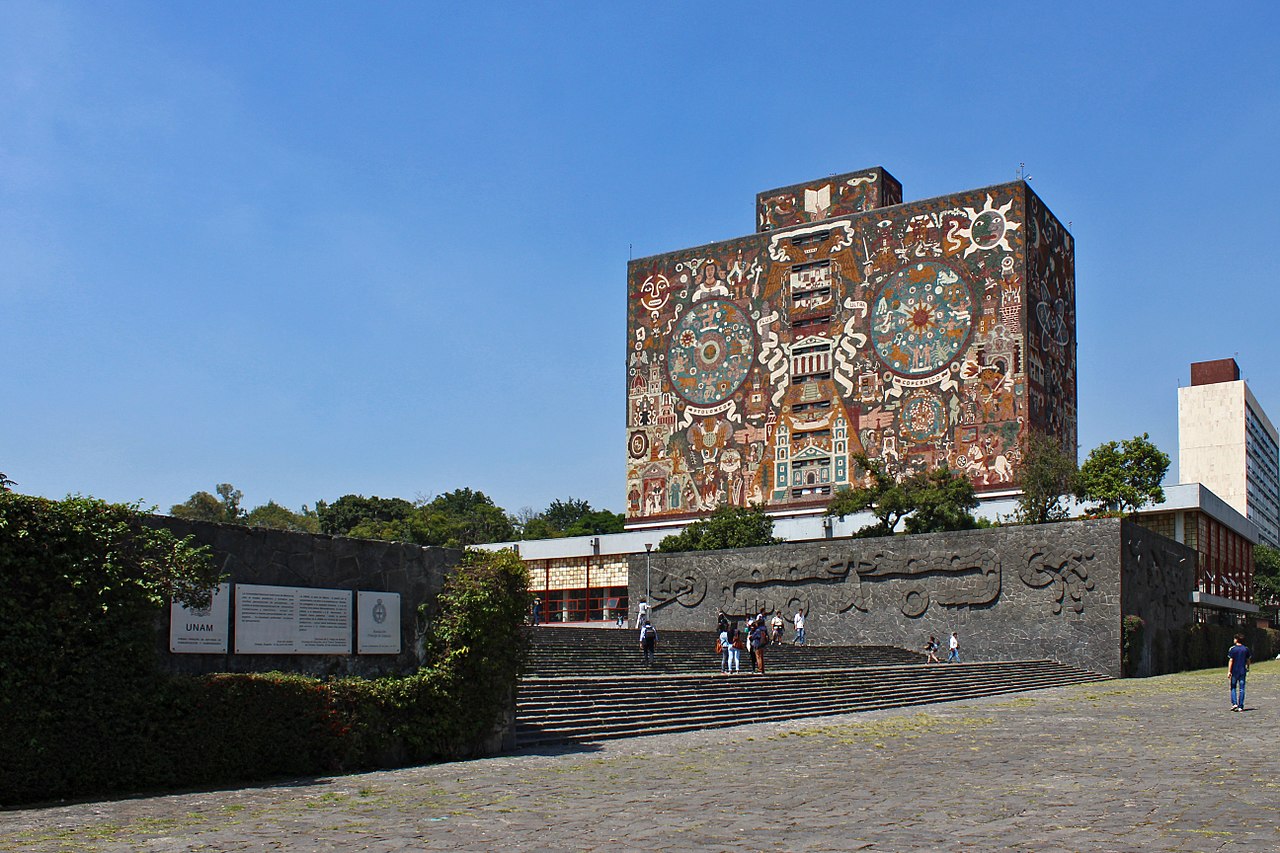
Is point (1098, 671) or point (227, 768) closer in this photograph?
point (227, 768)

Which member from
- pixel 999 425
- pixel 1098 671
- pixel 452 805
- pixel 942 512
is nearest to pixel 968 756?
pixel 452 805

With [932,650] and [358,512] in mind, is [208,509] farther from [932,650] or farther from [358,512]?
[932,650]

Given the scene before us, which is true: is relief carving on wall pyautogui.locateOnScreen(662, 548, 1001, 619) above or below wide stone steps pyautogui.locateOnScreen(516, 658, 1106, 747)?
above

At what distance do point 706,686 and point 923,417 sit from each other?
3372 centimetres

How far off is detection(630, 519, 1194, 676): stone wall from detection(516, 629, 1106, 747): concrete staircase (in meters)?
1.16

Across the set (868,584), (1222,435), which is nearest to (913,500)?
(868,584)

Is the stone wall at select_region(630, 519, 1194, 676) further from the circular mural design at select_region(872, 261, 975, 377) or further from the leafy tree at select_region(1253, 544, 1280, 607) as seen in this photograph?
the leafy tree at select_region(1253, 544, 1280, 607)

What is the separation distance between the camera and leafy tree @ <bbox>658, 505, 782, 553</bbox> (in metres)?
48.6

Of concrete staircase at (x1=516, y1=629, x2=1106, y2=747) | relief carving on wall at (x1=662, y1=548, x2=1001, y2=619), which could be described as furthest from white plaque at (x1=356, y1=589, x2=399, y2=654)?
relief carving on wall at (x1=662, y1=548, x2=1001, y2=619)

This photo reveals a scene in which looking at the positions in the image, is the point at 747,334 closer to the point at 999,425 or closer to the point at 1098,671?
the point at 999,425

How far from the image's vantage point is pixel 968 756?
13.8 metres

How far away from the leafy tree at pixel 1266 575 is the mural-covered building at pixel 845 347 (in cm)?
2603

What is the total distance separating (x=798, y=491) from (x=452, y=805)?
46.2 m

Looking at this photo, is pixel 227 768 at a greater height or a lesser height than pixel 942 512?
lesser
